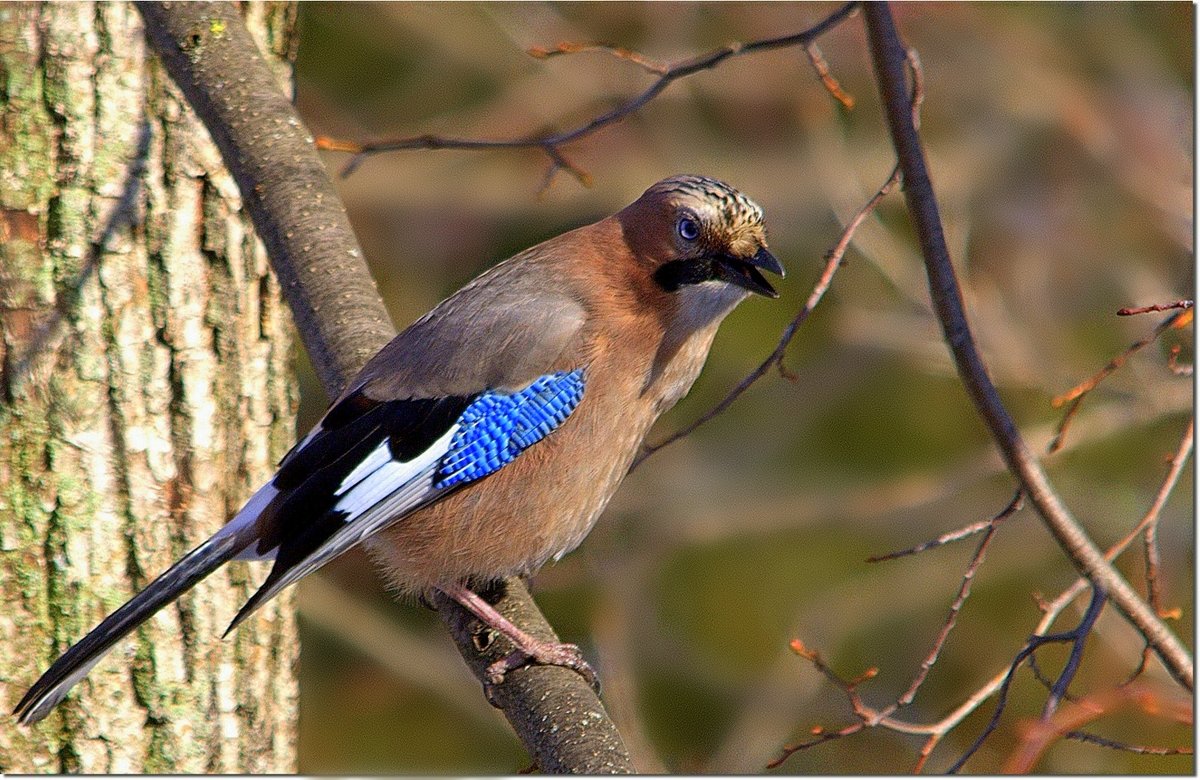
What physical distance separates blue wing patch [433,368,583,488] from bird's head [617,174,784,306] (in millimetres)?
367

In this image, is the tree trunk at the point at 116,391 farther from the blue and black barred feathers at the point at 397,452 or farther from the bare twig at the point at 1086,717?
the bare twig at the point at 1086,717

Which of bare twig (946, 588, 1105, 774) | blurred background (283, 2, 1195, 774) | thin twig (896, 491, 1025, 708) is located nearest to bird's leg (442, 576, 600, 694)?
thin twig (896, 491, 1025, 708)

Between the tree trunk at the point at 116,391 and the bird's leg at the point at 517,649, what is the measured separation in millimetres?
617

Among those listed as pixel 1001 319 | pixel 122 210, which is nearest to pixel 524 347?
pixel 122 210

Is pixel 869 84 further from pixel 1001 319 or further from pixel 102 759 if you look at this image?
pixel 102 759

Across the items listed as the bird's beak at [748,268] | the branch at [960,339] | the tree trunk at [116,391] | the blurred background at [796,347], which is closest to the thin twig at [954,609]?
the branch at [960,339]

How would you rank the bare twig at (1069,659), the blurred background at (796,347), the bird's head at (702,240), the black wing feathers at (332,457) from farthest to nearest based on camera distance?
the blurred background at (796,347), the bird's head at (702,240), the black wing feathers at (332,457), the bare twig at (1069,659)

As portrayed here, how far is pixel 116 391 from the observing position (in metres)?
3.42

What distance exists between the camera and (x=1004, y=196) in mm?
7270

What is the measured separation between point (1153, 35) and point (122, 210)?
5.48 metres

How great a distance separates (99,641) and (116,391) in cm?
70

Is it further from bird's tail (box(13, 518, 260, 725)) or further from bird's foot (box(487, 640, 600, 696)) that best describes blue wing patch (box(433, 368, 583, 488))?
bird's tail (box(13, 518, 260, 725))

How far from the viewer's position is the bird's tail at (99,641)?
2.97 meters

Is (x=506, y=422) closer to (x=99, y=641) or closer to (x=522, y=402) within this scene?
(x=522, y=402)
